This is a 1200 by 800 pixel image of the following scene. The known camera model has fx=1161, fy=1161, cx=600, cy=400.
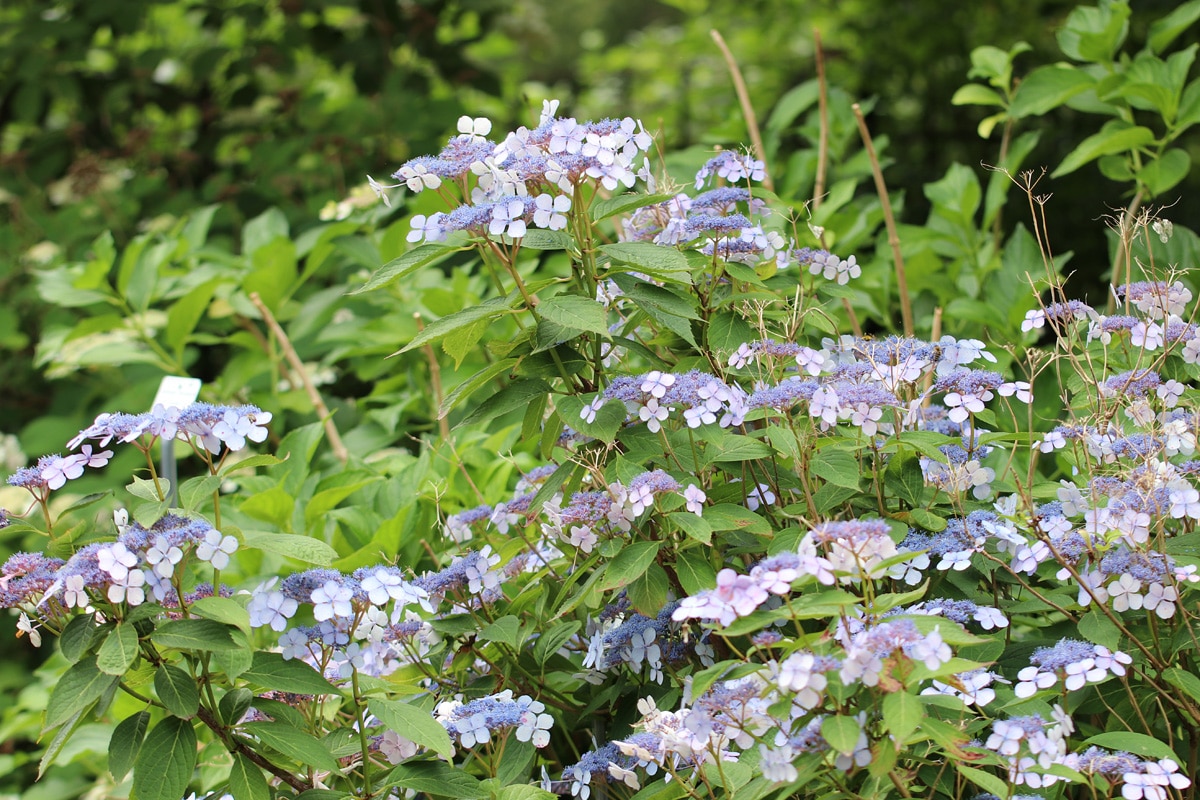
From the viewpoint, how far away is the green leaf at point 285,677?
4.00 ft

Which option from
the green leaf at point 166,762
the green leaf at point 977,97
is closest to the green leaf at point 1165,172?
the green leaf at point 977,97

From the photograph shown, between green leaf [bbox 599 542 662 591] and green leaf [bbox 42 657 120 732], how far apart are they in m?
0.51

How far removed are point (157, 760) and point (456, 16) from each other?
3528 mm

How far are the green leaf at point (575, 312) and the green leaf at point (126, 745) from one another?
2.03ft

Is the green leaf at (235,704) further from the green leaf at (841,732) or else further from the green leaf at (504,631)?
the green leaf at (841,732)

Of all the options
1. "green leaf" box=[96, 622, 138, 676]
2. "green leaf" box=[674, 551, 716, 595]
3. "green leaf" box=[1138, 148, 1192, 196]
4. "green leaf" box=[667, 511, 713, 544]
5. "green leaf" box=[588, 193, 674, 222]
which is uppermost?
"green leaf" box=[588, 193, 674, 222]

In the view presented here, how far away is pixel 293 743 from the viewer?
1.21 metres

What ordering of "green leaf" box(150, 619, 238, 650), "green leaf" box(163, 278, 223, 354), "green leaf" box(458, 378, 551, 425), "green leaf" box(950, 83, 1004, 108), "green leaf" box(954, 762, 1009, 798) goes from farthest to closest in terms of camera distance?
"green leaf" box(163, 278, 223, 354), "green leaf" box(950, 83, 1004, 108), "green leaf" box(458, 378, 551, 425), "green leaf" box(150, 619, 238, 650), "green leaf" box(954, 762, 1009, 798)

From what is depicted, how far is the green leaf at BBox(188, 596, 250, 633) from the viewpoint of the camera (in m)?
1.13

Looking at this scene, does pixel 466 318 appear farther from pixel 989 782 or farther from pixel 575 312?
pixel 989 782

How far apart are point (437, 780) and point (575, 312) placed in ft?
1.74

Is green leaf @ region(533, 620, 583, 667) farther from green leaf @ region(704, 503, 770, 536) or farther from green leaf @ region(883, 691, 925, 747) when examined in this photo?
green leaf @ region(883, 691, 925, 747)

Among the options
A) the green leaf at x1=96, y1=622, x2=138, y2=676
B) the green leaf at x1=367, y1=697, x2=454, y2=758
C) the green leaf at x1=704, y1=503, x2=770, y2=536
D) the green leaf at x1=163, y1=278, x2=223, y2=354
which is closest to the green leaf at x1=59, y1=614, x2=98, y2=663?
the green leaf at x1=96, y1=622, x2=138, y2=676

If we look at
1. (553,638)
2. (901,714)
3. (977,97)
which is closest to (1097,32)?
(977,97)
